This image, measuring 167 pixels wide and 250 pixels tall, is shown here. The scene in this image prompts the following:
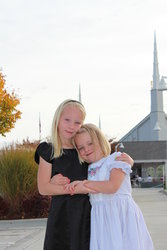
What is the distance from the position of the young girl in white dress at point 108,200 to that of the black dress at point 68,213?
7 cm

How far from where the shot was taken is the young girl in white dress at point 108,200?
3.63m

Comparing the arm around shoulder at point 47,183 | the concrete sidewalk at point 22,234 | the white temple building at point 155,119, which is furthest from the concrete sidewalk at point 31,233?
the white temple building at point 155,119

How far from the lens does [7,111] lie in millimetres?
21422

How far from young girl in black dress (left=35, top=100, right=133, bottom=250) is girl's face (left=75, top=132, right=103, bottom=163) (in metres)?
0.07

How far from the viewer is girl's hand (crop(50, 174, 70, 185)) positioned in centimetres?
376

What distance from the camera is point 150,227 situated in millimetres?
10695

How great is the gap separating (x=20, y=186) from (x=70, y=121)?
9.40 meters

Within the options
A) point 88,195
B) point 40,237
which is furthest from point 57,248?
point 40,237

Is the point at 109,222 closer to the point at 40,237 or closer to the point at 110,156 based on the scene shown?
the point at 110,156

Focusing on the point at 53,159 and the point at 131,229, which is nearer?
the point at 131,229

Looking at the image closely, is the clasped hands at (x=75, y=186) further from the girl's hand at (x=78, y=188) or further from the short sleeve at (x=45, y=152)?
the short sleeve at (x=45, y=152)

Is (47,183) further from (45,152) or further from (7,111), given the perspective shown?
(7,111)

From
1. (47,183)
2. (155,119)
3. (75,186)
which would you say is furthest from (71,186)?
(155,119)

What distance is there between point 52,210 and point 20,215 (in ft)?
31.1
